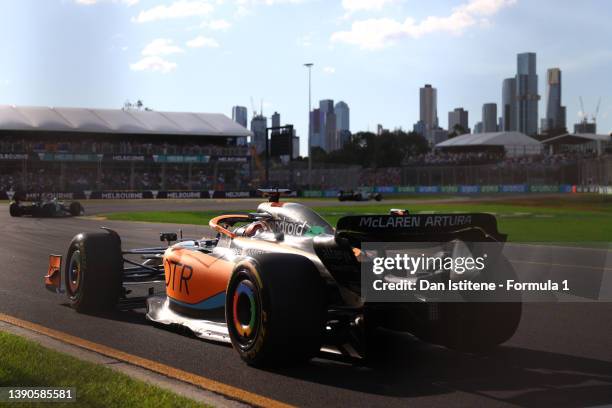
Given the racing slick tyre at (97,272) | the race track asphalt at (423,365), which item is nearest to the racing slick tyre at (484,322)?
the race track asphalt at (423,365)

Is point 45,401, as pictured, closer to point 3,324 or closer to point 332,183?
point 3,324

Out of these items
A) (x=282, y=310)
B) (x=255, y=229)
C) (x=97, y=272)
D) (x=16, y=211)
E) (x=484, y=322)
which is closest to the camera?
(x=282, y=310)

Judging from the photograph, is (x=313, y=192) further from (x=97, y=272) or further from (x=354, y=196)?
(x=97, y=272)

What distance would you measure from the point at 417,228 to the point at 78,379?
2615mm

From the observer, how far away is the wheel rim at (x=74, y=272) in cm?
823

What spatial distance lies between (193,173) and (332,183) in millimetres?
14515

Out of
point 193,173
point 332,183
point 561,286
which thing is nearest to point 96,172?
point 193,173

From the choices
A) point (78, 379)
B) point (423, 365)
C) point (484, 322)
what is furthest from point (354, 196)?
point (78, 379)

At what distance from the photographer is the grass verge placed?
15.4 feet

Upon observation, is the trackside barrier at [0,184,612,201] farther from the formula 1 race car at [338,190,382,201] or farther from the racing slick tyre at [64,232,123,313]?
the racing slick tyre at [64,232,123,313]

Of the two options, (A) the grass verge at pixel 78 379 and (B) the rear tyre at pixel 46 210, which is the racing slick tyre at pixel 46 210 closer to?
(B) the rear tyre at pixel 46 210

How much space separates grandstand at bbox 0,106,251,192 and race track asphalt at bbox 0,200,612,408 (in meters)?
55.1

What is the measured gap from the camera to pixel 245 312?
230 inches

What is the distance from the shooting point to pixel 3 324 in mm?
7465
